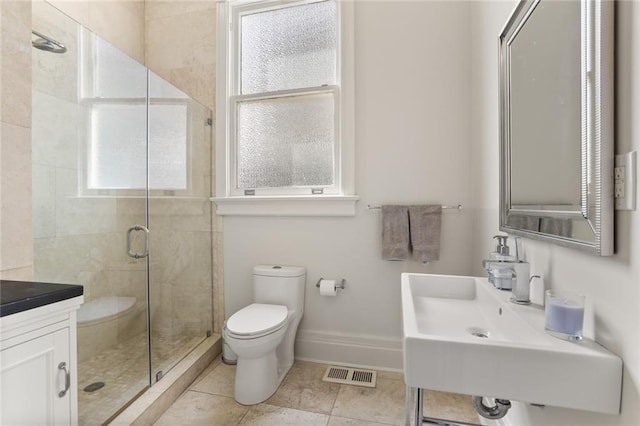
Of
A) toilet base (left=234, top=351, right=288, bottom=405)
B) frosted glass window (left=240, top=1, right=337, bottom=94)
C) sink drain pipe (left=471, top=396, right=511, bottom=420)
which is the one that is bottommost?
toilet base (left=234, top=351, right=288, bottom=405)

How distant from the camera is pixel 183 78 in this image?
2.28 metres

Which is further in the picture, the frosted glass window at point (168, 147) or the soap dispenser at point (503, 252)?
the frosted glass window at point (168, 147)

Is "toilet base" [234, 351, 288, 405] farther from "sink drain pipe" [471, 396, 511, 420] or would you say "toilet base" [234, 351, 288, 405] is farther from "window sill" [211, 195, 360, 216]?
"sink drain pipe" [471, 396, 511, 420]

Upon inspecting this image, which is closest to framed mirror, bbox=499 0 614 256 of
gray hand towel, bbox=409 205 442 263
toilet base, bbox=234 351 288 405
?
Answer: gray hand towel, bbox=409 205 442 263

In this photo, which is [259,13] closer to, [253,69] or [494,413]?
[253,69]

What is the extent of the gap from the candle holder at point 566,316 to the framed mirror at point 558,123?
0.14m

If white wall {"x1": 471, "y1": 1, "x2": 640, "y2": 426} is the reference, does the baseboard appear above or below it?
below

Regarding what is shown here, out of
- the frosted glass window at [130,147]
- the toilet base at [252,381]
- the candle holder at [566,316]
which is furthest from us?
the frosted glass window at [130,147]

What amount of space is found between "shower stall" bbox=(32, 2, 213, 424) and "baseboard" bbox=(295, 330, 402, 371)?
753 mm

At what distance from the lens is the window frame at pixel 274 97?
1943 millimetres

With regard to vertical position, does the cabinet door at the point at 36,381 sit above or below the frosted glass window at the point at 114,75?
below

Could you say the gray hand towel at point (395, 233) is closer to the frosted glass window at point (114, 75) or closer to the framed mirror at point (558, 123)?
the framed mirror at point (558, 123)

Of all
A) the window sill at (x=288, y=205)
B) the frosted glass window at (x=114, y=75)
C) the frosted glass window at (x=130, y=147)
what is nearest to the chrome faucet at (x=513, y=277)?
the window sill at (x=288, y=205)

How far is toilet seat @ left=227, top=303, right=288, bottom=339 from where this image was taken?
151 centimetres
